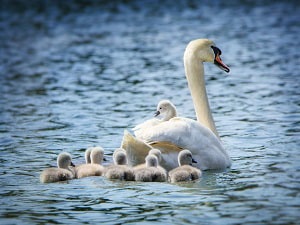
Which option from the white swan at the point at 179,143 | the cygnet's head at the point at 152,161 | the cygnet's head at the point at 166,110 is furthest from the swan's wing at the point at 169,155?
the cygnet's head at the point at 166,110

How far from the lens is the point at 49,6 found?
44469 mm

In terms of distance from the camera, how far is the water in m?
9.86

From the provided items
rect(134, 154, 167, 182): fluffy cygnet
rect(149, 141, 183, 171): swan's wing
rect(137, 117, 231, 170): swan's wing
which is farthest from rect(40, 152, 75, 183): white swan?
rect(149, 141, 183, 171): swan's wing

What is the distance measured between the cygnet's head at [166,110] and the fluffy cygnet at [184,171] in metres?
1.20

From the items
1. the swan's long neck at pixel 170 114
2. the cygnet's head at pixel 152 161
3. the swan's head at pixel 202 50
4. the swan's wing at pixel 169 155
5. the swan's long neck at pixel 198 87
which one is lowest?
the cygnet's head at pixel 152 161

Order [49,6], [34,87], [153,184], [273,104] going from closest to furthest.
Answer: [153,184] < [273,104] < [34,87] < [49,6]

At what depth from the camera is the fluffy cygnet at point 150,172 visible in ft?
34.8

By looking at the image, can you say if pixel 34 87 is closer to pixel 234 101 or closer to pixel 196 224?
pixel 234 101

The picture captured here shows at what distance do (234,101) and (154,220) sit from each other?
8.61 metres

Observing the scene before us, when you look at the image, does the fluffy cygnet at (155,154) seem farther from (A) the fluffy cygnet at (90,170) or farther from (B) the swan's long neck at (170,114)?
(B) the swan's long neck at (170,114)

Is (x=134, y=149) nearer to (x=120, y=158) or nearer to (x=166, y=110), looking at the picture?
(x=120, y=158)

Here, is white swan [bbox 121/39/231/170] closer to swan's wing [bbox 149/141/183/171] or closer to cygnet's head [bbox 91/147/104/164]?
swan's wing [bbox 149/141/183/171]

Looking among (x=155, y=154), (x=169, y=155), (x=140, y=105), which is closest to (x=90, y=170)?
(x=155, y=154)

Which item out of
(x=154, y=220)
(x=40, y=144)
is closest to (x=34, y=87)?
(x=40, y=144)
